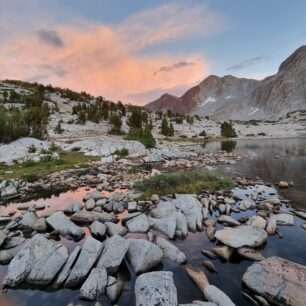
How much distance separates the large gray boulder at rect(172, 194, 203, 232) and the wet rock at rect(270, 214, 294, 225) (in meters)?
3.13

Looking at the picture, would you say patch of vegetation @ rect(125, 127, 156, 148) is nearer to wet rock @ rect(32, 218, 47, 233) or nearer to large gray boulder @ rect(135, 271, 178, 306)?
wet rock @ rect(32, 218, 47, 233)

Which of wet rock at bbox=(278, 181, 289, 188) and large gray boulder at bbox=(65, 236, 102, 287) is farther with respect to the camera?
wet rock at bbox=(278, 181, 289, 188)

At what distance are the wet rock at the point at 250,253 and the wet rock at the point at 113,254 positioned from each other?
3705mm

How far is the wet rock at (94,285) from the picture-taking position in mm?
6324

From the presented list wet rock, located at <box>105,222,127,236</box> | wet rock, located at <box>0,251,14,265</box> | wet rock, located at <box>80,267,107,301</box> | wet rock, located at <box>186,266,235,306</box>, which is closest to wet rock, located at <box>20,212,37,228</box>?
wet rock, located at <box>0,251,14,265</box>

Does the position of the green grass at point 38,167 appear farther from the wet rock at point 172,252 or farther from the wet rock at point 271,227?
the wet rock at point 271,227

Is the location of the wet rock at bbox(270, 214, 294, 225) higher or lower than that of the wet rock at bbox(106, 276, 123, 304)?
lower

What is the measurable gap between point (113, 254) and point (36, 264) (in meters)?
2.11

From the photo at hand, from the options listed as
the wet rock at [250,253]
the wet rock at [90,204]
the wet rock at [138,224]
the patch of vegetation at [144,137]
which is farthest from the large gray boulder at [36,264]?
the patch of vegetation at [144,137]

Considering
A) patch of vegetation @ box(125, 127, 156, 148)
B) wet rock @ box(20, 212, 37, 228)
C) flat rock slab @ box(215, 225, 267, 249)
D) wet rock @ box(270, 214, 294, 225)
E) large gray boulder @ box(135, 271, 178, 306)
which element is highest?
patch of vegetation @ box(125, 127, 156, 148)

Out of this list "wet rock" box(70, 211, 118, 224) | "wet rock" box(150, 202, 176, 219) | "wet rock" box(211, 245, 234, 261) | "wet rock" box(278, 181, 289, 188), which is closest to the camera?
"wet rock" box(211, 245, 234, 261)

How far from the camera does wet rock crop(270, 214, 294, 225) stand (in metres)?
10.6

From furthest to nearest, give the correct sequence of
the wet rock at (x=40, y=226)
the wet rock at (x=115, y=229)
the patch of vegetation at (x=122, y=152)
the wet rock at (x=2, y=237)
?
the patch of vegetation at (x=122, y=152) < the wet rock at (x=40, y=226) < the wet rock at (x=115, y=229) < the wet rock at (x=2, y=237)

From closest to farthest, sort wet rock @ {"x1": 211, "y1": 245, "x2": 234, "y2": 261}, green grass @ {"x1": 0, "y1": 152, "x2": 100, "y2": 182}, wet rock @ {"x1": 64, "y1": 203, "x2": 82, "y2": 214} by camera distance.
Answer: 1. wet rock @ {"x1": 211, "y1": 245, "x2": 234, "y2": 261}
2. wet rock @ {"x1": 64, "y1": 203, "x2": 82, "y2": 214}
3. green grass @ {"x1": 0, "y1": 152, "x2": 100, "y2": 182}
